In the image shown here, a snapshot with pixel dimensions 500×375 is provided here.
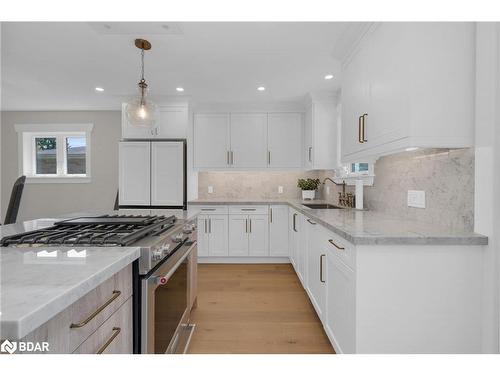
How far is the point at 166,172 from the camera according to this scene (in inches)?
157

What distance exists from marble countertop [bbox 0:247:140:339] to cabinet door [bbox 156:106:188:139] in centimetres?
322

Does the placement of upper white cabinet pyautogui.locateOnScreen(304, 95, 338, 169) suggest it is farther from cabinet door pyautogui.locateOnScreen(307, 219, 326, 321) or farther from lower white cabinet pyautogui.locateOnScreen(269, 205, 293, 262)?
cabinet door pyautogui.locateOnScreen(307, 219, 326, 321)

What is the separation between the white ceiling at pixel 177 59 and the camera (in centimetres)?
227

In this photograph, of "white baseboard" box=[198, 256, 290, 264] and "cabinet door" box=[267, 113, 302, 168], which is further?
"cabinet door" box=[267, 113, 302, 168]

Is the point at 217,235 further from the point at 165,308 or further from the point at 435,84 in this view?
the point at 435,84

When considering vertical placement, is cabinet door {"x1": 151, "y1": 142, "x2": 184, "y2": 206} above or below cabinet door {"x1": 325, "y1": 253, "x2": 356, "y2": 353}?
above

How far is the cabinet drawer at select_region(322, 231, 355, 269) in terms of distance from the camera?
1491 mm

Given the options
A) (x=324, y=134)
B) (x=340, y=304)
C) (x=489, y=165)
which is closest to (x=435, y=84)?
(x=489, y=165)

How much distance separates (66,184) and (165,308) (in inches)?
187

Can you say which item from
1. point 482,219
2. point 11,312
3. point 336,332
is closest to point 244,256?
point 336,332

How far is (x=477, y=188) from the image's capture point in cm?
142

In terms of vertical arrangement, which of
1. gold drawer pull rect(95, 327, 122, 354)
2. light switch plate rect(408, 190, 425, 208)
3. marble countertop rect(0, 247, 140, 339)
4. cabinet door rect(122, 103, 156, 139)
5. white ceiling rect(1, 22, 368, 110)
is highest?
white ceiling rect(1, 22, 368, 110)

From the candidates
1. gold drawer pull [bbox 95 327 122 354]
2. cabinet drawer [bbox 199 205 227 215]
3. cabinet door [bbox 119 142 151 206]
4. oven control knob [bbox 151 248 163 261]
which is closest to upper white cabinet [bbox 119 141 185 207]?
cabinet door [bbox 119 142 151 206]

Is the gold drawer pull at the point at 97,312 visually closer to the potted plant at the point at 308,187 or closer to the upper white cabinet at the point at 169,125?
the upper white cabinet at the point at 169,125
